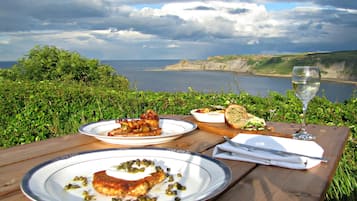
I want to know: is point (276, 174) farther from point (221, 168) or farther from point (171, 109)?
point (171, 109)

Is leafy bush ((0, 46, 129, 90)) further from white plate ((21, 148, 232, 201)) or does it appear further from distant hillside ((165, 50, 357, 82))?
distant hillside ((165, 50, 357, 82))

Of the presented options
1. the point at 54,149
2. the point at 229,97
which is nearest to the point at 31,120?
the point at 229,97

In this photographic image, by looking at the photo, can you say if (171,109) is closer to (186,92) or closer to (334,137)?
(186,92)

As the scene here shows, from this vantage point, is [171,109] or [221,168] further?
[171,109]

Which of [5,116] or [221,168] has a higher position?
[221,168]

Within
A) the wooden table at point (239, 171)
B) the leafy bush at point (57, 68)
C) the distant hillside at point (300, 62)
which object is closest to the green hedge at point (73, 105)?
the wooden table at point (239, 171)

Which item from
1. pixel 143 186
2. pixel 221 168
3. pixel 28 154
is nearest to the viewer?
pixel 143 186

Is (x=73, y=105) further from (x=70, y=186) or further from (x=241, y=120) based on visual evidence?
(x=70, y=186)

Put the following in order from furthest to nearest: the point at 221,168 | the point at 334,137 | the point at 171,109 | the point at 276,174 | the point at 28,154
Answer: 1. the point at 171,109
2. the point at 334,137
3. the point at 28,154
4. the point at 276,174
5. the point at 221,168
